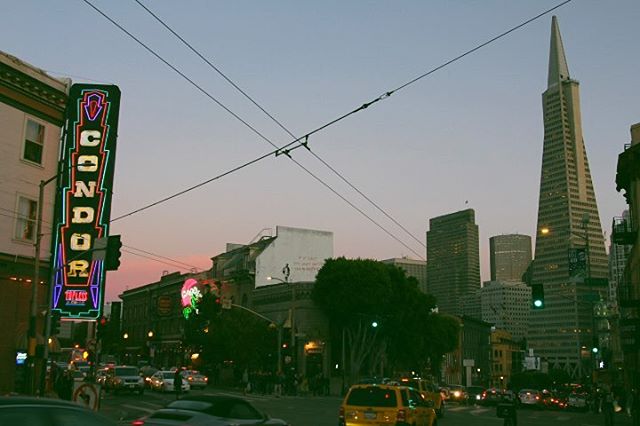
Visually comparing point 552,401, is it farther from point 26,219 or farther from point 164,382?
point 26,219

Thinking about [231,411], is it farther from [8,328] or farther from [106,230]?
[106,230]

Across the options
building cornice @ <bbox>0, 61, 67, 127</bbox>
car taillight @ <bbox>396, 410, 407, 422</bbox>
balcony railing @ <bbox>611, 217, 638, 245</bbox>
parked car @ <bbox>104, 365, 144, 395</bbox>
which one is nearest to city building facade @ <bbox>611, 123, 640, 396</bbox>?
balcony railing @ <bbox>611, 217, 638, 245</bbox>

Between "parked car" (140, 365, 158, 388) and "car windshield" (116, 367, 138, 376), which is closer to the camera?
"car windshield" (116, 367, 138, 376)

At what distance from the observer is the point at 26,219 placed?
3194 cm

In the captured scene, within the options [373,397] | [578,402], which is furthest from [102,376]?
[578,402]

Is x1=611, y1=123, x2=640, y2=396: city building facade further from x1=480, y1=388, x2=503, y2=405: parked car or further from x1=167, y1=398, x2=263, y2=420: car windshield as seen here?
x1=167, y1=398, x2=263, y2=420: car windshield

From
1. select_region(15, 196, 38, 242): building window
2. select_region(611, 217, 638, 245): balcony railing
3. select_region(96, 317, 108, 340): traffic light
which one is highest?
select_region(611, 217, 638, 245): balcony railing

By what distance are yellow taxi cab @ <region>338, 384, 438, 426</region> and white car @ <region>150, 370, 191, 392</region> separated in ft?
95.5

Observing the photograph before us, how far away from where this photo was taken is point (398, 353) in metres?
69.0

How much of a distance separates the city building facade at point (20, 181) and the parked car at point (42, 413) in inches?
942

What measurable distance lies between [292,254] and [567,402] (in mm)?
37971

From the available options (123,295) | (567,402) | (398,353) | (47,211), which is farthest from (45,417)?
(123,295)

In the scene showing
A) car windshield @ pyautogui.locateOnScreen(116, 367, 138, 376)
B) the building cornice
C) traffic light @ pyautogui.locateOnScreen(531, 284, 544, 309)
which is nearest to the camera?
the building cornice

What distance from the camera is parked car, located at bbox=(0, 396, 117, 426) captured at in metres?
6.70
